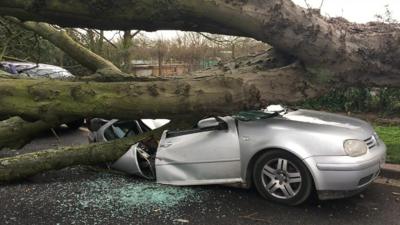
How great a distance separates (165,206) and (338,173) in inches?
77.4

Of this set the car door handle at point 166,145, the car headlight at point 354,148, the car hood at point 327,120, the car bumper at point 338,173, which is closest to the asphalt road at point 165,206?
the car bumper at point 338,173

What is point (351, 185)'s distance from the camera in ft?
17.1

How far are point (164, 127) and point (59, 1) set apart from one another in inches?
115

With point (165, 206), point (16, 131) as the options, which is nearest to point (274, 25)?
point (165, 206)

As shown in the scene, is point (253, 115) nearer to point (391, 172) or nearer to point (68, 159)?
point (391, 172)

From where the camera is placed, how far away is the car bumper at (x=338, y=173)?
17.0 feet

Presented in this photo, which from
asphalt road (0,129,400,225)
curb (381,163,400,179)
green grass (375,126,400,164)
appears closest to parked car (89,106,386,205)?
asphalt road (0,129,400,225)

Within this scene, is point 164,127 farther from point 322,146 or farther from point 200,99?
point 322,146

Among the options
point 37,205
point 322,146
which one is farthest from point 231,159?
point 37,205

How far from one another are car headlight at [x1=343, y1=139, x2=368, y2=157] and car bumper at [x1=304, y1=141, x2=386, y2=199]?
0.16 feet

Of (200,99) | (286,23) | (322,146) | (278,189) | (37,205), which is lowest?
(37,205)

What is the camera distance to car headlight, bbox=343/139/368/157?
207 inches

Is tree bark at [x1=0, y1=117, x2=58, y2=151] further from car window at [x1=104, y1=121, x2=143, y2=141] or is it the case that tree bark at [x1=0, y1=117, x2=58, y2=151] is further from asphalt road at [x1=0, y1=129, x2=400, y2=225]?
car window at [x1=104, y1=121, x2=143, y2=141]

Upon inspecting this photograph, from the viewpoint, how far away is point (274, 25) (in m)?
5.30
